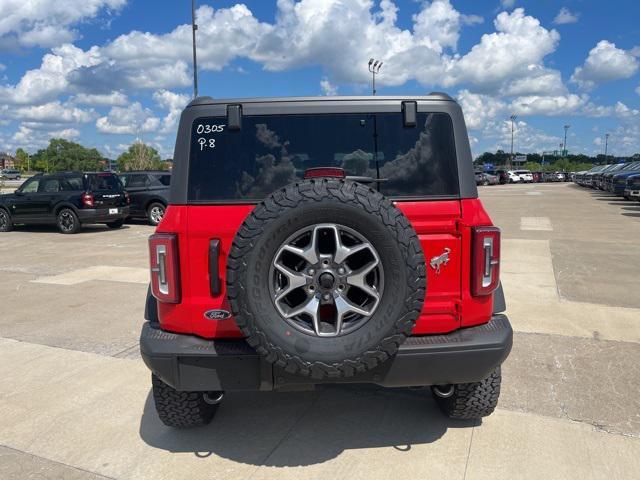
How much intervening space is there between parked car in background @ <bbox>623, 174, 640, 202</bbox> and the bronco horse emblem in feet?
60.6

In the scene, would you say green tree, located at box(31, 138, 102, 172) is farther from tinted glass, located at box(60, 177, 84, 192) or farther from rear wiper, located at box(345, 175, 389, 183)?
rear wiper, located at box(345, 175, 389, 183)

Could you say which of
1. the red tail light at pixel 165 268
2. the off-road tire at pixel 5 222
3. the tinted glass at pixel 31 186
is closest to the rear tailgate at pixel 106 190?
the tinted glass at pixel 31 186

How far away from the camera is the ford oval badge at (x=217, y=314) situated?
107 inches

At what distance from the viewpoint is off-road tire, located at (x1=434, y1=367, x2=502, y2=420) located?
3.14 metres

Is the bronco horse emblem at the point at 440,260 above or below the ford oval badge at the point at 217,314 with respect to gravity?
above

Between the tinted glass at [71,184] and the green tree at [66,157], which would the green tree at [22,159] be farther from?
the tinted glass at [71,184]

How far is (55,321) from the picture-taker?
18.9 feet

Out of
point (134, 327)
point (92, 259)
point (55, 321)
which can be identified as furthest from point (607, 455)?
point (92, 259)

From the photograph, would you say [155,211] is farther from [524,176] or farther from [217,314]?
[524,176]

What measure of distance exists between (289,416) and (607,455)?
6.39ft

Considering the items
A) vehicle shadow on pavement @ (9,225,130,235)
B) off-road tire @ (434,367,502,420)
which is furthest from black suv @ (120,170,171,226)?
off-road tire @ (434,367,502,420)

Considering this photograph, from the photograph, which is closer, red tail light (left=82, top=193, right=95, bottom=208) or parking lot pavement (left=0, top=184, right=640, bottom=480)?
parking lot pavement (left=0, top=184, right=640, bottom=480)

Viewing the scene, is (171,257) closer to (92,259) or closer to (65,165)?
(92,259)

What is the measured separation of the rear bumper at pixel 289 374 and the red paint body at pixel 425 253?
0.09 metres
